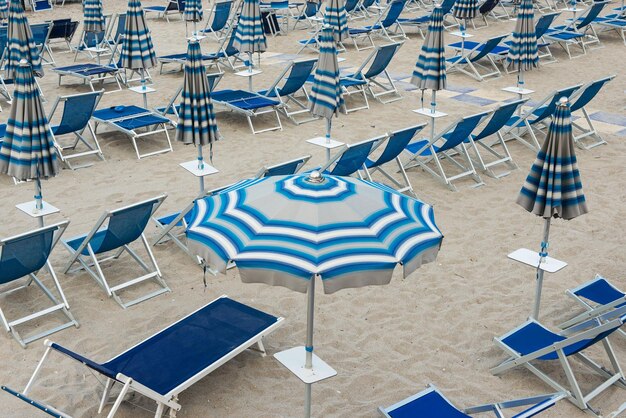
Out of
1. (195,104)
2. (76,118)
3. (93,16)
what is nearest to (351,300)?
(195,104)

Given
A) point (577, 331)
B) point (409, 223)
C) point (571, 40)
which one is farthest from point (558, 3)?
point (409, 223)

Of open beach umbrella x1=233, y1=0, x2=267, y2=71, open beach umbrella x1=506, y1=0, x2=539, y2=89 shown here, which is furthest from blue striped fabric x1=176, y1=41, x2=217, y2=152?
open beach umbrella x1=506, y1=0, x2=539, y2=89

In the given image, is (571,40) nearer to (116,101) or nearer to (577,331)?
(116,101)

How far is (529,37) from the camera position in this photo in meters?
10.2

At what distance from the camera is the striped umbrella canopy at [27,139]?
19.7 ft

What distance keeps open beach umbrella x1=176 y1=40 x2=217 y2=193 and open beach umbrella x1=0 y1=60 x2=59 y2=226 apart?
1.21 meters

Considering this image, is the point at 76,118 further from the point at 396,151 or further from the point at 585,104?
the point at 585,104

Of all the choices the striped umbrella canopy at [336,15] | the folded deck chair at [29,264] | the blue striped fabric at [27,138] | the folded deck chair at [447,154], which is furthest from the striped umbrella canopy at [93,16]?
the folded deck chair at [29,264]

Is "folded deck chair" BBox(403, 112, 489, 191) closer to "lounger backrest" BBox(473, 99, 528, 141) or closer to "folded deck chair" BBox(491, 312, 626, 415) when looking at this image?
"lounger backrest" BBox(473, 99, 528, 141)

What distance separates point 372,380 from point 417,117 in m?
6.42

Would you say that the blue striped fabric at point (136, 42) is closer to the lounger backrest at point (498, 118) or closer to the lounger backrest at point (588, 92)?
the lounger backrest at point (498, 118)

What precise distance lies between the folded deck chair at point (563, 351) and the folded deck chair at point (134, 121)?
5411 mm

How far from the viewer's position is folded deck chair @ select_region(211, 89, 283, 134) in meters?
10.4

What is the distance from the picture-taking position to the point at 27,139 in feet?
19.9
